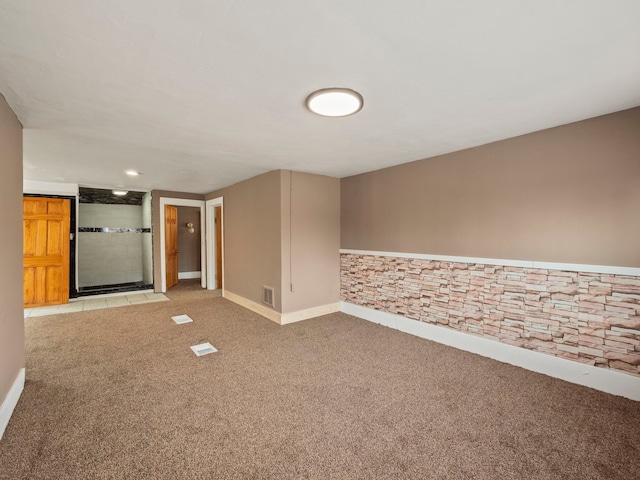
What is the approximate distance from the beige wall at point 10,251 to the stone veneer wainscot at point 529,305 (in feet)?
12.3

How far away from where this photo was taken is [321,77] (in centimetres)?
175

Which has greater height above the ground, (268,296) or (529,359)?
(268,296)

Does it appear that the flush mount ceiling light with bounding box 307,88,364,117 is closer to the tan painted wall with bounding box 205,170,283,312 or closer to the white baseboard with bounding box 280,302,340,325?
the tan painted wall with bounding box 205,170,283,312

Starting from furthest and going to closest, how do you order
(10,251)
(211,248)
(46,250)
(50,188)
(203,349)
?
(211,248), (50,188), (46,250), (203,349), (10,251)

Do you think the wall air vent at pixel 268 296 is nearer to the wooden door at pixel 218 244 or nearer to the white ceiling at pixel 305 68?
the white ceiling at pixel 305 68

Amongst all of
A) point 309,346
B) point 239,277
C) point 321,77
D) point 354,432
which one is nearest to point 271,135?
point 321,77

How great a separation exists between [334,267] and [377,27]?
3723mm

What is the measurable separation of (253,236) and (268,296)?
1.06m

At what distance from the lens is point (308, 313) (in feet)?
14.4

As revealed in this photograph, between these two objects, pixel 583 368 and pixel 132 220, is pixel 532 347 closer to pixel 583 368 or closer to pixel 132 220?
pixel 583 368

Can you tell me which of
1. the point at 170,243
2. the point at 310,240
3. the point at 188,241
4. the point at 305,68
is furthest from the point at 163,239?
the point at 305,68

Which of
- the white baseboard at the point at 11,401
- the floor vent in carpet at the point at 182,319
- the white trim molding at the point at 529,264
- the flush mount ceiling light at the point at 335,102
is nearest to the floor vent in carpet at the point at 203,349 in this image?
the floor vent in carpet at the point at 182,319

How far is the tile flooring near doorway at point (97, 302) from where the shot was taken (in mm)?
4727

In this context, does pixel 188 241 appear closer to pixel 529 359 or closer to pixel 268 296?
pixel 268 296
